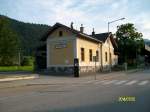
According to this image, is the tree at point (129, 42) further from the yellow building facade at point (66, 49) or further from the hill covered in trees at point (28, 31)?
the hill covered in trees at point (28, 31)

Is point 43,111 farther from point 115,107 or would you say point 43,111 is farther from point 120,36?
point 120,36

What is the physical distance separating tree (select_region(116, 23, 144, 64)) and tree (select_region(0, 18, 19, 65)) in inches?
1044

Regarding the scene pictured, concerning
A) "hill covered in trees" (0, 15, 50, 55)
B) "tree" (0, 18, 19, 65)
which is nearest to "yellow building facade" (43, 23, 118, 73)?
"tree" (0, 18, 19, 65)

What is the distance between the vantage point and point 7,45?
8619cm

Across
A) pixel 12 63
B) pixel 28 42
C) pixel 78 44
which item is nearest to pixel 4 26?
pixel 12 63

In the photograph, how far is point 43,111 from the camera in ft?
36.2

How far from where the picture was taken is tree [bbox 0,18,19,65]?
85.4 m

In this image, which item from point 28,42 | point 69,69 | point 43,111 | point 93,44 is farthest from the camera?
point 28,42

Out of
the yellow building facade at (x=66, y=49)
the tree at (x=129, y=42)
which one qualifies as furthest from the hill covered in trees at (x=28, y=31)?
the yellow building facade at (x=66, y=49)

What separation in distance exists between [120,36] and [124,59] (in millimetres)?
A: 5894

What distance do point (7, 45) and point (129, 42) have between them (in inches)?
1204

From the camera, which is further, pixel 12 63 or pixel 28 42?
pixel 28 42

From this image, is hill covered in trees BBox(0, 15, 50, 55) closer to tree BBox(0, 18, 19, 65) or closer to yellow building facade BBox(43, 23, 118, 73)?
tree BBox(0, 18, 19, 65)

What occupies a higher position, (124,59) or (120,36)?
(120,36)
